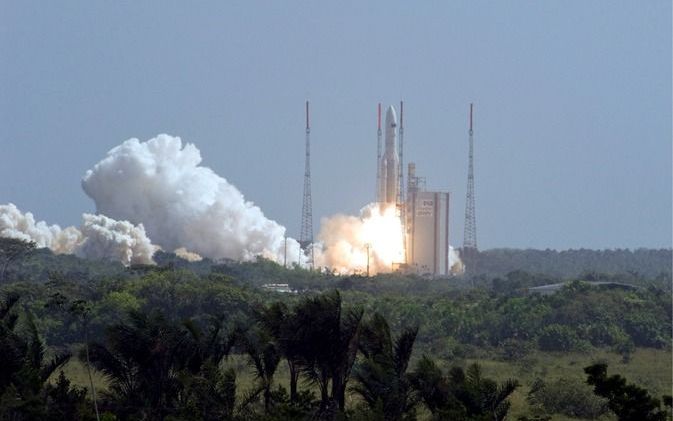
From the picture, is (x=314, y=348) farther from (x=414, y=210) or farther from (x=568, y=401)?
(x=414, y=210)

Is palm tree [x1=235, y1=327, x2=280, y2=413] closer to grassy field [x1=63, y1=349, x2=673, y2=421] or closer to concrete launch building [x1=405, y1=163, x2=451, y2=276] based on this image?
grassy field [x1=63, y1=349, x2=673, y2=421]

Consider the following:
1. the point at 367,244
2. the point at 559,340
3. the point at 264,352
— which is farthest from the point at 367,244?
the point at 264,352

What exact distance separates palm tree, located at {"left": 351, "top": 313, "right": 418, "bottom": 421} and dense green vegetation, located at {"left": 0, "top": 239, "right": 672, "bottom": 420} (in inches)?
1.5

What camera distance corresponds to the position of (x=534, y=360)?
62.9m

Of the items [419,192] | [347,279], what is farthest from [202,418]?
[419,192]

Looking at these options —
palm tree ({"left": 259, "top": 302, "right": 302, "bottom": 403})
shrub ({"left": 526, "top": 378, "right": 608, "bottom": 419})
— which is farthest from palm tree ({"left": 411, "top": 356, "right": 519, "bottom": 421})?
shrub ({"left": 526, "top": 378, "right": 608, "bottom": 419})

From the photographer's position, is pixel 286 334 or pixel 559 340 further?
pixel 559 340

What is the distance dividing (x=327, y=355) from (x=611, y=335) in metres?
40.8

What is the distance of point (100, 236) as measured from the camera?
120062 millimetres

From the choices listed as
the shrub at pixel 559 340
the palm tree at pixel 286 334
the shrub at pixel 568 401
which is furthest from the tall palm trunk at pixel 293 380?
the shrub at pixel 559 340

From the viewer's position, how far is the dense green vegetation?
32.3 m

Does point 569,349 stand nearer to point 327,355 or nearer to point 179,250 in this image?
point 327,355

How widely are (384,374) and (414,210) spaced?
276 ft

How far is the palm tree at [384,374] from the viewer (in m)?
31.8
